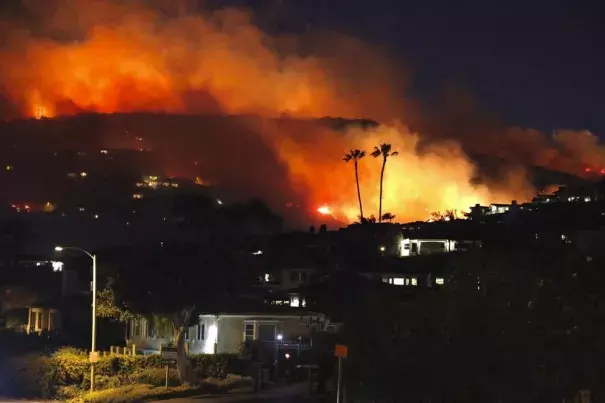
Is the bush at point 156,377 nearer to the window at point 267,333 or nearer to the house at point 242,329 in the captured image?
the house at point 242,329

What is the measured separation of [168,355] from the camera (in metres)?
35.8

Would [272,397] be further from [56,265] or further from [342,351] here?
[56,265]

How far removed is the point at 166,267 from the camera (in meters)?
33.2

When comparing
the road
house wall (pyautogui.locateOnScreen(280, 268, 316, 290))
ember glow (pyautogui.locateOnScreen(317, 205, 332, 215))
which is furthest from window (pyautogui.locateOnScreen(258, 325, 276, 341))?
ember glow (pyautogui.locateOnScreen(317, 205, 332, 215))

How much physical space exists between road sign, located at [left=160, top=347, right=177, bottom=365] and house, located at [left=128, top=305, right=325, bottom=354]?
2086mm

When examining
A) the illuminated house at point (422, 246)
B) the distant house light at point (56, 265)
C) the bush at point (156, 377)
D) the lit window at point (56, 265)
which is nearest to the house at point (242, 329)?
the bush at point (156, 377)

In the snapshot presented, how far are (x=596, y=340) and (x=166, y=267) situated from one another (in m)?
20.6

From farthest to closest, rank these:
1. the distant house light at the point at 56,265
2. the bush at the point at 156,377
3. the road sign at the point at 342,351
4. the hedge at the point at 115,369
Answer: the distant house light at the point at 56,265 → the hedge at the point at 115,369 → the bush at the point at 156,377 → the road sign at the point at 342,351

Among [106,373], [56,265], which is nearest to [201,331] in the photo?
[106,373]

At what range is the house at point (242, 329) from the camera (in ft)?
128

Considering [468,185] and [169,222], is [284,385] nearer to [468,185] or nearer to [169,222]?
[169,222]

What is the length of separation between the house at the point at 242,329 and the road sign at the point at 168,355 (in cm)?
209

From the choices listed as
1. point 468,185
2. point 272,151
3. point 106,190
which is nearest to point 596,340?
point 468,185

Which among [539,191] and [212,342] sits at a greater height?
[539,191]
